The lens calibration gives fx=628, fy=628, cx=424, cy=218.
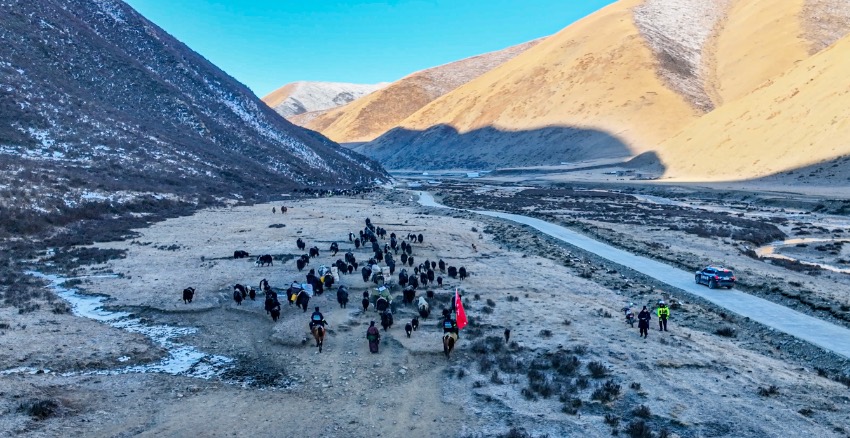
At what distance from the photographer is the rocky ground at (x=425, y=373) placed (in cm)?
1495

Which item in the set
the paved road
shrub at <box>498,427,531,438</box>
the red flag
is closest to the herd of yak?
the red flag

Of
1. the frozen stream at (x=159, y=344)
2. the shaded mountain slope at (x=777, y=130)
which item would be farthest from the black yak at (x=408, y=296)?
the shaded mountain slope at (x=777, y=130)

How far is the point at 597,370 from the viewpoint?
18312 mm

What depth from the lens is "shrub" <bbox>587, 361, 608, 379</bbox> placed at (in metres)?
18.1

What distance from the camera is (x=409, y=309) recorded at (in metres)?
25.5

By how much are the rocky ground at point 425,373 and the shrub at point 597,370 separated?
0.04 metres

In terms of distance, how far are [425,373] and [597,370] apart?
16.5 feet

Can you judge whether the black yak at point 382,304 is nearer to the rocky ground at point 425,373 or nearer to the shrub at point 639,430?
the rocky ground at point 425,373

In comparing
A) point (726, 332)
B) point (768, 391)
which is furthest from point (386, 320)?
point (726, 332)

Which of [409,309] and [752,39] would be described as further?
[752,39]

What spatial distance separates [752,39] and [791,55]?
19688mm

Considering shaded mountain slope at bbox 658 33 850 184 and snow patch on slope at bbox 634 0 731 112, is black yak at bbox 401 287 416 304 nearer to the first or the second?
shaded mountain slope at bbox 658 33 850 184

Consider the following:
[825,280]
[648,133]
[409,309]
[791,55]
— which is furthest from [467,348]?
[791,55]

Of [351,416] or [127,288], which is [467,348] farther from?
[127,288]
